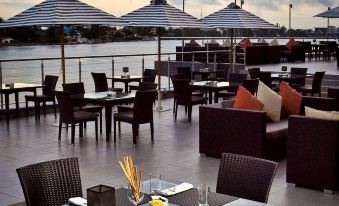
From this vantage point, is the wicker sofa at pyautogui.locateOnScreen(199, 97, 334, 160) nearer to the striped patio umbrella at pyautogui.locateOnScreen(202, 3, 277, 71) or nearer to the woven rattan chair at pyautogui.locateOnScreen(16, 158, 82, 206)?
the woven rattan chair at pyautogui.locateOnScreen(16, 158, 82, 206)

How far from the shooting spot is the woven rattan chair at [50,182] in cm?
322

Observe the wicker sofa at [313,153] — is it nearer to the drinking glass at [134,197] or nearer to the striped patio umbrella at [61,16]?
the drinking glass at [134,197]

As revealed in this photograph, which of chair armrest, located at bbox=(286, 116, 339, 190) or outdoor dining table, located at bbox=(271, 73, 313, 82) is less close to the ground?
outdoor dining table, located at bbox=(271, 73, 313, 82)

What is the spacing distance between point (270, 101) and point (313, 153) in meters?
1.70

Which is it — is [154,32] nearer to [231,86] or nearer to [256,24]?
[256,24]

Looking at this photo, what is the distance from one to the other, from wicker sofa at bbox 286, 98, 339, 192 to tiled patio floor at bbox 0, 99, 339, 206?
0.13 m

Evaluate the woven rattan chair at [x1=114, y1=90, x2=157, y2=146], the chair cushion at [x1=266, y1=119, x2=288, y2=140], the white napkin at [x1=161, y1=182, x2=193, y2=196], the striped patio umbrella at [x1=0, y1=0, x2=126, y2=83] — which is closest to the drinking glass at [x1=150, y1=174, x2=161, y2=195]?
the white napkin at [x1=161, y1=182, x2=193, y2=196]

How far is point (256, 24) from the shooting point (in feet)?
42.2

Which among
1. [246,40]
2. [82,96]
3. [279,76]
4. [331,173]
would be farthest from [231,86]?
[246,40]

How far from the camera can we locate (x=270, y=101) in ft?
24.3

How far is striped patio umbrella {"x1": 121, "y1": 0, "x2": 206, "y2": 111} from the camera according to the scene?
10.9 meters

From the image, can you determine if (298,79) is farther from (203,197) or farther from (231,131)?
(203,197)

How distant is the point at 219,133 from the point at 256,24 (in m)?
6.43

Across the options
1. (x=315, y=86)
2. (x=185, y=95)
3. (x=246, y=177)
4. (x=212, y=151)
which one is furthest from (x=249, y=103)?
(x=315, y=86)
